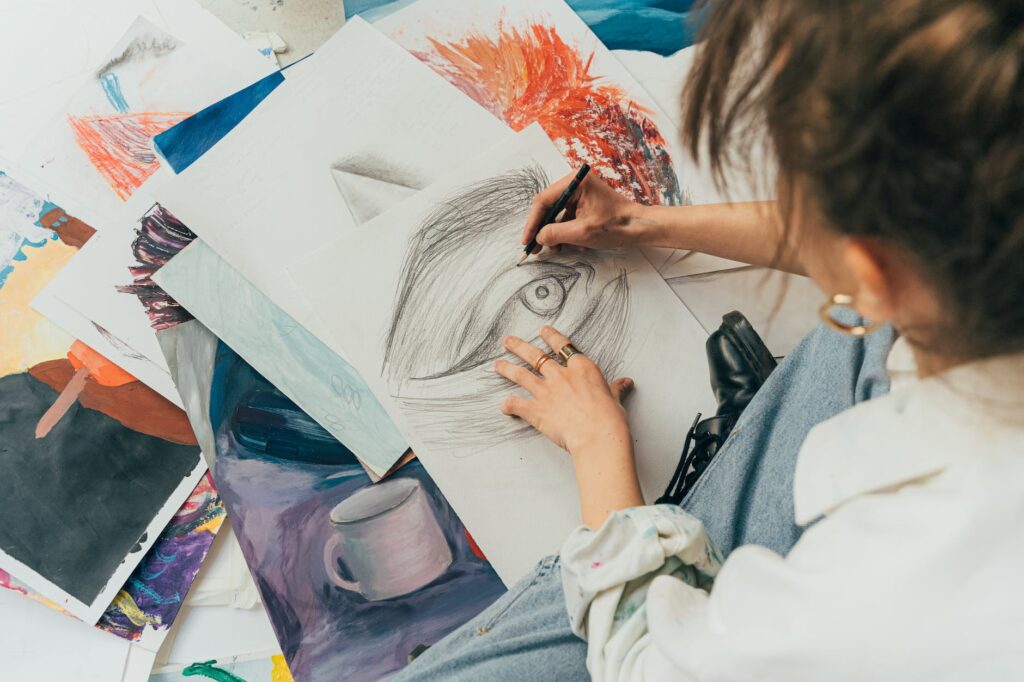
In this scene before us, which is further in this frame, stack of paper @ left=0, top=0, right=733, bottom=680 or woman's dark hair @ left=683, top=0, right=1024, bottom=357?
stack of paper @ left=0, top=0, right=733, bottom=680

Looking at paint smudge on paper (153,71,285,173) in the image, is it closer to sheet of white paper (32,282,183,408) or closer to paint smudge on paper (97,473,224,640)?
sheet of white paper (32,282,183,408)

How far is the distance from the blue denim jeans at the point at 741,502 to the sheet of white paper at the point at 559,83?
0.99ft

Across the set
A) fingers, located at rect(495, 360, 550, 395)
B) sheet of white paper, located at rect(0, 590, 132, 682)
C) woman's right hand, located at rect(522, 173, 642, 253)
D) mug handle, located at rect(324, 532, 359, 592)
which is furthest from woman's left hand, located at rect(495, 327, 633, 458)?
sheet of white paper, located at rect(0, 590, 132, 682)

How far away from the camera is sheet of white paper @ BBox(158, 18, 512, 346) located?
0.84m

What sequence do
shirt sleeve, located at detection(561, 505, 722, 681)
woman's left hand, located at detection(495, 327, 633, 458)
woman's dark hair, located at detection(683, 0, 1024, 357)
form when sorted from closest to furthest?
1. woman's dark hair, located at detection(683, 0, 1024, 357)
2. shirt sleeve, located at detection(561, 505, 722, 681)
3. woman's left hand, located at detection(495, 327, 633, 458)

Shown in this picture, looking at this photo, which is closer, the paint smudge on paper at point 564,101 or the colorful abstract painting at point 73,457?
the colorful abstract painting at point 73,457

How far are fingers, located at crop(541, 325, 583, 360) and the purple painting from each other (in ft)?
0.64

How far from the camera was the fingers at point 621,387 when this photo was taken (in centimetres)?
81

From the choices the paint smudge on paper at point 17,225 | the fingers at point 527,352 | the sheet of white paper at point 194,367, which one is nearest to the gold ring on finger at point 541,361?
the fingers at point 527,352

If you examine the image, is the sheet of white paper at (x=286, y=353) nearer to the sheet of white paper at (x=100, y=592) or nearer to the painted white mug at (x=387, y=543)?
the painted white mug at (x=387, y=543)

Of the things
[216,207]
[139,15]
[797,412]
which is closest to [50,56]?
[139,15]

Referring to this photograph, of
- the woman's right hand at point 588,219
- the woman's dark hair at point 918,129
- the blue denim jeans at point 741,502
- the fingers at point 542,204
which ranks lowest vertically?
the blue denim jeans at point 741,502

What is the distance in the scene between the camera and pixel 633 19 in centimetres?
96

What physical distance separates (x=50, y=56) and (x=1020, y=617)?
3.65ft
